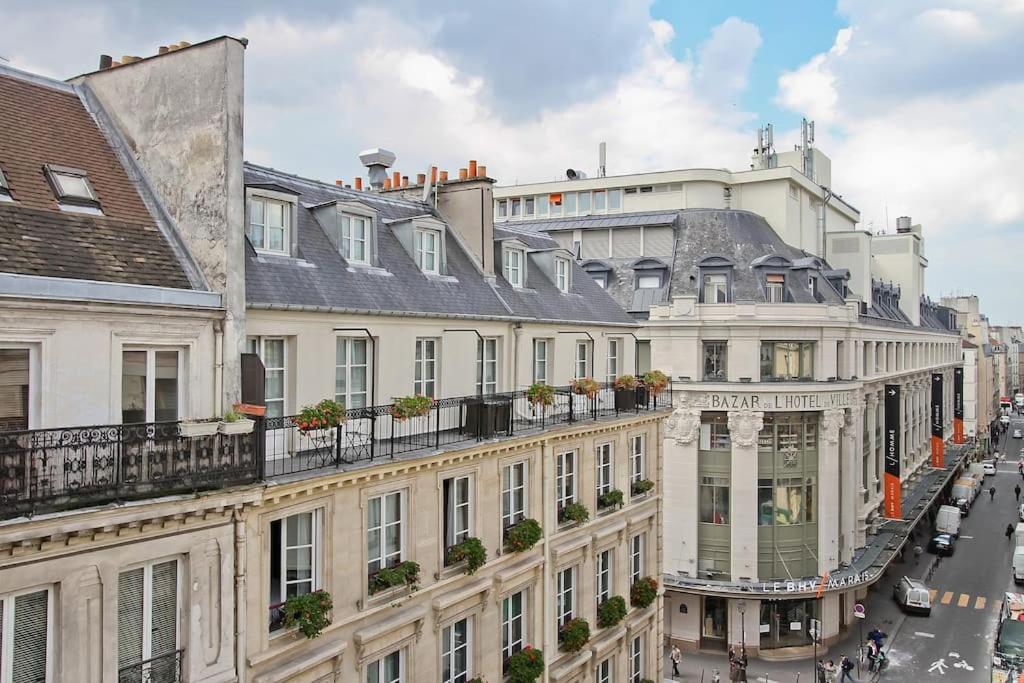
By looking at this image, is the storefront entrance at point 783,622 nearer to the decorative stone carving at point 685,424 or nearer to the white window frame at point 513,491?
the decorative stone carving at point 685,424

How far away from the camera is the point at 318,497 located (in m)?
14.5

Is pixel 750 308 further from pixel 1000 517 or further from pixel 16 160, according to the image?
pixel 1000 517

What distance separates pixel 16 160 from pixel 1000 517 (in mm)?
78446

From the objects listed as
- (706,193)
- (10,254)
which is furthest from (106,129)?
(706,193)

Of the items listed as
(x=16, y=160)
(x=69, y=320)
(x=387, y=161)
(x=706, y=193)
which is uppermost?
(x=706, y=193)

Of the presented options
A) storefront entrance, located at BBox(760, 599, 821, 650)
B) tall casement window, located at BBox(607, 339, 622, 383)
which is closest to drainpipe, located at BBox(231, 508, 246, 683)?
tall casement window, located at BBox(607, 339, 622, 383)

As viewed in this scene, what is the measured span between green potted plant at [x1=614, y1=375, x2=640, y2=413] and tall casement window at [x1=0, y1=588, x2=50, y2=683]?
17.4 meters

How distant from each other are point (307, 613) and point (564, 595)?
10057 mm

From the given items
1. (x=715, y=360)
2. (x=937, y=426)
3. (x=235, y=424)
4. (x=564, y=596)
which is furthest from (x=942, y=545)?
(x=235, y=424)

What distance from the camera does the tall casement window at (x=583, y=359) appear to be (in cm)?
2520

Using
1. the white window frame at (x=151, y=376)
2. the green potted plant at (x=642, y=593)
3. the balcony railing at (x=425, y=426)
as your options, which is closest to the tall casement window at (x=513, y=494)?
the balcony railing at (x=425, y=426)

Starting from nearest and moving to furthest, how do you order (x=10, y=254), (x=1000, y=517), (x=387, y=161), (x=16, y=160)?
(x=10, y=254) < (x=16, y=160) < (x=387, y=161) < (x=1000, y=517)

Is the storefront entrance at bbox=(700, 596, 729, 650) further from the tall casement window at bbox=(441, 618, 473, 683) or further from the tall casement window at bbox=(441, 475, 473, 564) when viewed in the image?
the tall casement window at bbox=(441, 475, 473, 564)

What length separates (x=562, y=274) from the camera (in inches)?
1043
